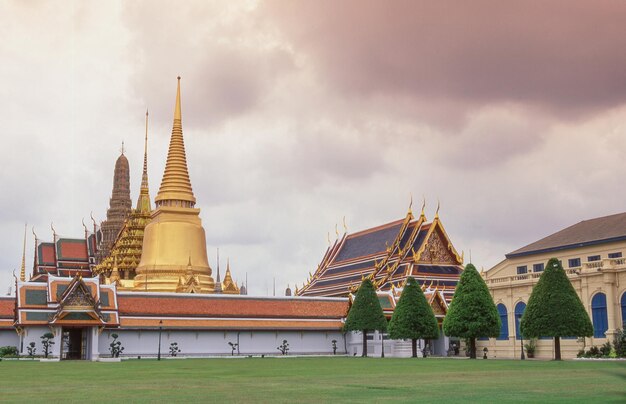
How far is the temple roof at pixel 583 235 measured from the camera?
65.0 metres

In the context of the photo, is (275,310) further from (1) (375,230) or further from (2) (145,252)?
(1) (375,230)

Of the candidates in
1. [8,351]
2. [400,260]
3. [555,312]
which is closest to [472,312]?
[555,312]

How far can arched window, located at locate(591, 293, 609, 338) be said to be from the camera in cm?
5384

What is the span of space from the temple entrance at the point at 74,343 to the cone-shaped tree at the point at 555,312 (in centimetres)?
3038

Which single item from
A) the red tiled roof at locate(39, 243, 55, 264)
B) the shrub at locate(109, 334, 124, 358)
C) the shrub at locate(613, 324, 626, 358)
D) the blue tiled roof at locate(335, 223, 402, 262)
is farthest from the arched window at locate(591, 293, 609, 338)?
the red tiled roof at locate(39, 243, 55, 264)

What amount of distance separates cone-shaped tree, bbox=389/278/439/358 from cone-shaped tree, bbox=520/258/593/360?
363 inches

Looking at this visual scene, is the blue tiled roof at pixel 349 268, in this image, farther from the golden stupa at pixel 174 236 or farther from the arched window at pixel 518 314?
the arched window at pixel 518 314

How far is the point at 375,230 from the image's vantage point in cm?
9762

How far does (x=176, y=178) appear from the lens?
286 feet

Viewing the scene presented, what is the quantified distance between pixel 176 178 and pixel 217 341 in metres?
27.2

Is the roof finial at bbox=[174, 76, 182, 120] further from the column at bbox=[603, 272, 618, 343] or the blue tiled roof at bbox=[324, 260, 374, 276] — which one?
the column at bbox=[603, 272, 618, 343]

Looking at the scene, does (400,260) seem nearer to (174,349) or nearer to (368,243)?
(368,243)

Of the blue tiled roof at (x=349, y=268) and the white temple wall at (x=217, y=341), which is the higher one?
the blue tiled roof at (x=349, y=268)

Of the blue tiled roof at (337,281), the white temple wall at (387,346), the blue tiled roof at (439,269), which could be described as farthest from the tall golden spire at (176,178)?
the white temple wall at (387,346)
